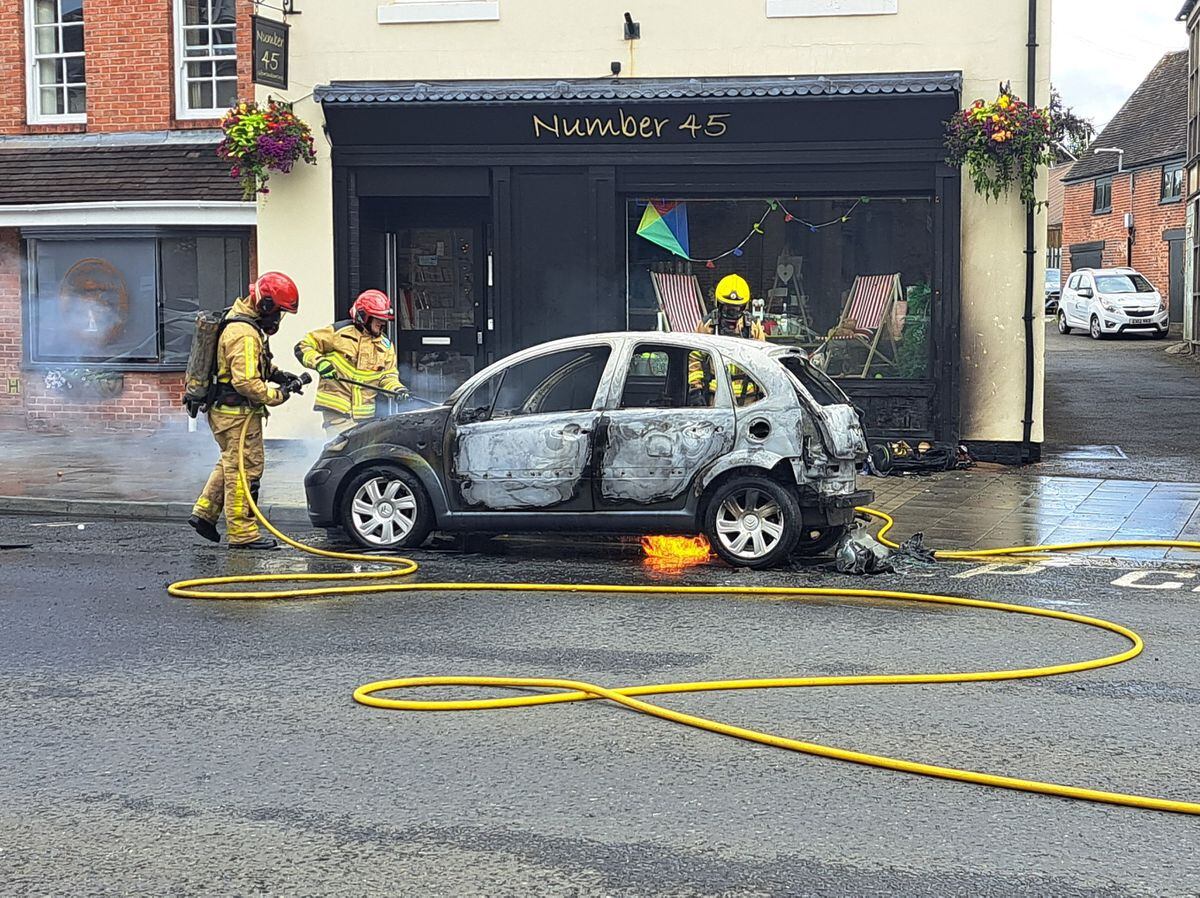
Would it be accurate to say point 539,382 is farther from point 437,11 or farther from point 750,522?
point 437,11

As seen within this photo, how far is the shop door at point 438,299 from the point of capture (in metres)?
16.2

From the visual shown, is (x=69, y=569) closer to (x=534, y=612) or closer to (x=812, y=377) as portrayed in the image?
(x=534, y=612)

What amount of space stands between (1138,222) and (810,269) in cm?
3140

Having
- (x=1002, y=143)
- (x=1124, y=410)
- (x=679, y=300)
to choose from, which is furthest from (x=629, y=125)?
(x=1124, y=410)

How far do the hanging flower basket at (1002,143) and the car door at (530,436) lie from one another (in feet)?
19.4

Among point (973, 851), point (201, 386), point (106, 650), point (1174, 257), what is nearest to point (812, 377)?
point (201, 386)

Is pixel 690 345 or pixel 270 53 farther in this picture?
pixel 270 53

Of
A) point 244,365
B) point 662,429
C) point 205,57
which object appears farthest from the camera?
point 205,57

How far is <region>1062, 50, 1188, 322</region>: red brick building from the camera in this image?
40312mm

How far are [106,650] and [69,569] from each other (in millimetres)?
2531

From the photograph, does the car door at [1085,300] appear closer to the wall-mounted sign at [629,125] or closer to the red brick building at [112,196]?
the wall-mounted sign at [629,125]

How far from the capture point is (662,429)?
948 centimetres

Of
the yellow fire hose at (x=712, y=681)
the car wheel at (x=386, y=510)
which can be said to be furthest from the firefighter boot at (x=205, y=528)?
the car wheel at (x=386, y=510)

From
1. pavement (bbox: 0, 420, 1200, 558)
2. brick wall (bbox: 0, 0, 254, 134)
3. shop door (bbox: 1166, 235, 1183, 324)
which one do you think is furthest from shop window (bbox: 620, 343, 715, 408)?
shop door (bbox: 1166, 235, 1183, 324)
